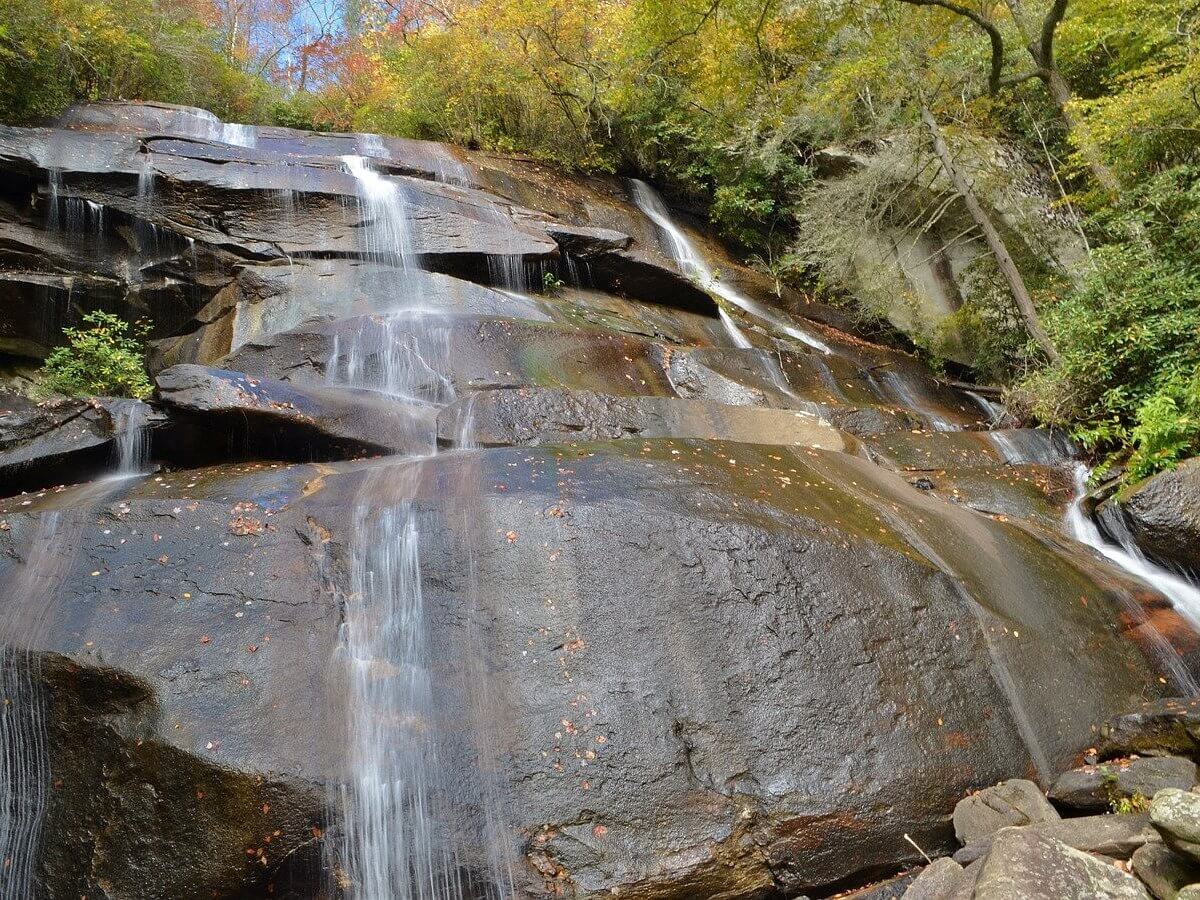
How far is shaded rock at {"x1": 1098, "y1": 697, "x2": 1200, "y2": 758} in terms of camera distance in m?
4.48


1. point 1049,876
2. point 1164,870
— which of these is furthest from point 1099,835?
point 1049,876

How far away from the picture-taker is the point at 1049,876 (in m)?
3.04

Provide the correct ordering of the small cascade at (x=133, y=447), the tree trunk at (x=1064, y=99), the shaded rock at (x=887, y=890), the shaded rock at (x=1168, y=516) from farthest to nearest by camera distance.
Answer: the tree trunk at (x=1064, y=99), the small cascade at (x=133, y=447), the shaded rock at (x=1168, y=516), the shaded rock at (x=887, y=890)

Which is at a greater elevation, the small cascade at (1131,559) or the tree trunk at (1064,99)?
the tree trunk at (1064,99)

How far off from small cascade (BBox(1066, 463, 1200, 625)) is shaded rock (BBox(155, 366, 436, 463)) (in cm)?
695

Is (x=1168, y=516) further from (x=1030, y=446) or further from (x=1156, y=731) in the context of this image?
(x=1156, y=731)

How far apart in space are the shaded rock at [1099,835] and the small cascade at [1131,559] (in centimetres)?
348

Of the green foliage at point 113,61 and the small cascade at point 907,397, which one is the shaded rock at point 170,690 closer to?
the green foliage at point 113,61

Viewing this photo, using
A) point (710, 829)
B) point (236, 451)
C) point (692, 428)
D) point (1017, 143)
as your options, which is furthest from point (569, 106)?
point (710, 829)

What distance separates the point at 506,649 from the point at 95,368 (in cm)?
890

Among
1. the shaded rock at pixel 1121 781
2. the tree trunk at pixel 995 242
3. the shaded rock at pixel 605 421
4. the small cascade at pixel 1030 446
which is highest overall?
the tree trunk at pixel 995 242

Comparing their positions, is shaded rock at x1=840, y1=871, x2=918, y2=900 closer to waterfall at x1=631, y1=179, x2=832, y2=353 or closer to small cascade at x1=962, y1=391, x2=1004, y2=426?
waterfall at x1=631, y1=179, x2=832, y2=353

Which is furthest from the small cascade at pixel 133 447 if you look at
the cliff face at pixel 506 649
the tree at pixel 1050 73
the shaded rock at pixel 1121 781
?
the tree at pixel 1050 73

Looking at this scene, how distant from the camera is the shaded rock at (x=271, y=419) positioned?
6906 millimetres
